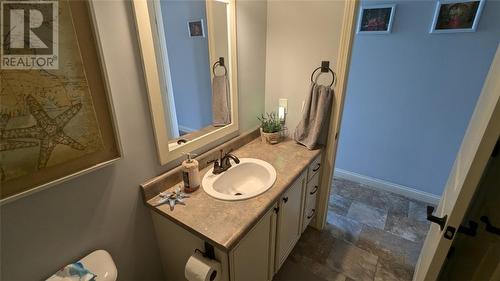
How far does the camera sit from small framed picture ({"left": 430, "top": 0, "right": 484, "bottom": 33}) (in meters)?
1.78

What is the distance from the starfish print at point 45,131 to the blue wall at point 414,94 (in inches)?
99.3

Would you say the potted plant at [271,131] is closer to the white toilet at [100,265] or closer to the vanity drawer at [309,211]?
the vanity drawer at [309,211]

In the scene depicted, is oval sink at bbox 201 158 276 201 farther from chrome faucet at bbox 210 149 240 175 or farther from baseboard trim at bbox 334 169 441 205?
baseboard trim at bbox 334 169 441 205

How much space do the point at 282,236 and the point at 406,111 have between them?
1846mm

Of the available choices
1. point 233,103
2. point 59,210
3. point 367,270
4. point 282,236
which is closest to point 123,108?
point 59,210

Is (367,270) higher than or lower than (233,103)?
lower

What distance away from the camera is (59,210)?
835mm

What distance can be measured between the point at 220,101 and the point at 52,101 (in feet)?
3.01

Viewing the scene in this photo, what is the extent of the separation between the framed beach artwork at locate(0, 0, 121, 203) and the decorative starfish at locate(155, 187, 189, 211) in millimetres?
354

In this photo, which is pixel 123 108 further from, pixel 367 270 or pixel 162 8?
pixel 367 270

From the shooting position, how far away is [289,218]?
1495 millimetres

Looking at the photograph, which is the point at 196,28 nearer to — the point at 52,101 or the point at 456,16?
the point at 52,101

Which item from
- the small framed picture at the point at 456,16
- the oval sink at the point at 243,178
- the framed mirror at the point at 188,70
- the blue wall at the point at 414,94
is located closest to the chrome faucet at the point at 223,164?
the oval sink at the point at 243,178

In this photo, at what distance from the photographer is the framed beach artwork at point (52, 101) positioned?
663 millimetres
